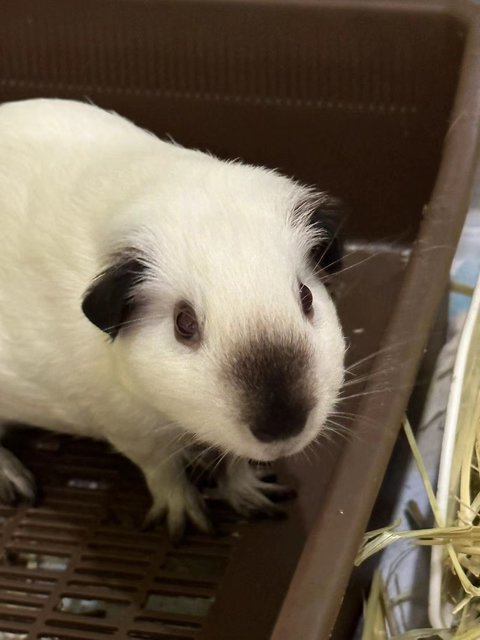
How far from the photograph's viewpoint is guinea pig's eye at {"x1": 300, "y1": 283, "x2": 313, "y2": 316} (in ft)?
3.81

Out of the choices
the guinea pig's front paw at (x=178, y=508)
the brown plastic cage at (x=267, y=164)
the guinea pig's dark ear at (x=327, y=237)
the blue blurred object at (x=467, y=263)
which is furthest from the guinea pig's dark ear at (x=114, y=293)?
the blue blurred object at (x=467, y=263)

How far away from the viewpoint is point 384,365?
122 cm

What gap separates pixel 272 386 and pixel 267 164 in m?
1.11

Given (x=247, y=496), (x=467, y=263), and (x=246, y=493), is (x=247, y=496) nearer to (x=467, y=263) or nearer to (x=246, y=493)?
(x=246, y=493)

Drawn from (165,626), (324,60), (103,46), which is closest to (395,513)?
(165,626)

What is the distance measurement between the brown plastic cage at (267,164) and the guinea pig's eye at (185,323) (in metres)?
0.26

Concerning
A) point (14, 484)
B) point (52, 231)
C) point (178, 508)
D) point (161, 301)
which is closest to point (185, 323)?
point (161, 301)

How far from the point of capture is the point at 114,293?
3.78 feet

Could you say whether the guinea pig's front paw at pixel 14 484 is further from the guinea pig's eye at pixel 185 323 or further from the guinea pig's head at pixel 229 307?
the guinea pig's eye at pixel 185 323

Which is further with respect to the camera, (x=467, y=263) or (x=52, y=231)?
(x=467, y=263)

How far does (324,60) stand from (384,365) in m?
0.92

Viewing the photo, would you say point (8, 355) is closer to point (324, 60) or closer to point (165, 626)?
point (165, 626)

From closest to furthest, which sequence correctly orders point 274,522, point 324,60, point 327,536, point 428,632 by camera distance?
point 327,536 < point 428,632 < point 274,522 < point 324,60

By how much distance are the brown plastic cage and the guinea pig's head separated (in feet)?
0.45
